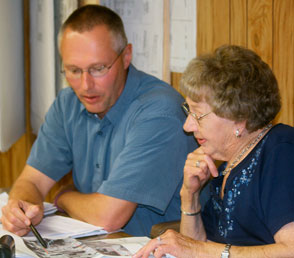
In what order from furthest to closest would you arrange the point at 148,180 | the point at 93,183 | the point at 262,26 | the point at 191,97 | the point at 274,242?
the point at 93,183 → the point at 262,26 → the point at 148,180 → the point at 191,97 → the point at 274,242

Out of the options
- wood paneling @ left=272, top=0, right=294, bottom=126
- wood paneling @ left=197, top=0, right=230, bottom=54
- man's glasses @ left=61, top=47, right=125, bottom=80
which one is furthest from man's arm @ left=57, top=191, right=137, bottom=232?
wood paneling @ left=197, top=0, right=230, bottom=54

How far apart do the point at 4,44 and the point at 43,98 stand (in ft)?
1.48

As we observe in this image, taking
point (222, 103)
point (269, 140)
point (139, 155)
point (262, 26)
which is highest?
point (262, 26)

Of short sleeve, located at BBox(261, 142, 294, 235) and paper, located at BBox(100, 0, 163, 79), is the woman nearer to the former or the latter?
short sleeve, located at BBox(261, 142, 294, 235)

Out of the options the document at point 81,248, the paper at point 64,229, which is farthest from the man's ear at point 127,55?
the document at point 81,248

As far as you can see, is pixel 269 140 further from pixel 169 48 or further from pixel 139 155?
pixel 169 48

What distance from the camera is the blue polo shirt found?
1.86 m

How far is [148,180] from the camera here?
1.86 m

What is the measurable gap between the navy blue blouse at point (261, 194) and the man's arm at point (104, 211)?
1.13 feet

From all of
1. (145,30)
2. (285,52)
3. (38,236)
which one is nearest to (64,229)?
(38,236)

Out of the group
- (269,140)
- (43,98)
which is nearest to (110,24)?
(269,140)

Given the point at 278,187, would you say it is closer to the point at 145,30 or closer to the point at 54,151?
the point at 54,151

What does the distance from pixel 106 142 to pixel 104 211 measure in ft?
1.20

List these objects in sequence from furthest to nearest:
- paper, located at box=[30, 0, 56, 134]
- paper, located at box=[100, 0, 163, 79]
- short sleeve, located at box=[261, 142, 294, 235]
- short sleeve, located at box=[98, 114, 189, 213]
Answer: paper, located at box=[30, 0, 56, 134]
paper, located at box=[100, 0, 163, 79]
short sleeve, located at box=[98, 114, 189, 213]
short sleeve, located at box=[261, 142, 294, 235]
